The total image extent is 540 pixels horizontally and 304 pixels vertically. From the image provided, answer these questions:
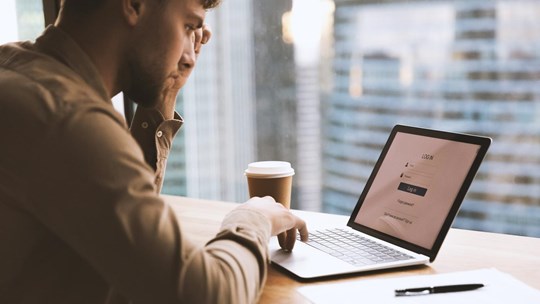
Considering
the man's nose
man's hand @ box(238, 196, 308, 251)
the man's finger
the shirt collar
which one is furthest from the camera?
the man's nose

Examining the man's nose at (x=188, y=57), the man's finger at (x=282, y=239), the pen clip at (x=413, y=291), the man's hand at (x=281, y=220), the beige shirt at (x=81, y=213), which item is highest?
the man's nose at (x=188, y=57)

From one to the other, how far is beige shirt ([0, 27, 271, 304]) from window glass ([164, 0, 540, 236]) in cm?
100

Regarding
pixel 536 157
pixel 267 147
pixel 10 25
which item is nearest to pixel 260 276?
pixel 536 157

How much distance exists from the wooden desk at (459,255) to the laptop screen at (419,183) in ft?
0.24

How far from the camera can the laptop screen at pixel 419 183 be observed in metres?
1.23

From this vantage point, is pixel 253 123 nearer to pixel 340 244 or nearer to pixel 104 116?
pixel 340 244

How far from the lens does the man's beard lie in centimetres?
103

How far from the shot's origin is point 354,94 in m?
2.04

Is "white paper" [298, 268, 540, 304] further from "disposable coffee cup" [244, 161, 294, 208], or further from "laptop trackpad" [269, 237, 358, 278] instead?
"disposable coffee cup" [244, 161, 294, 208]

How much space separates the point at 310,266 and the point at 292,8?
1.18 metres

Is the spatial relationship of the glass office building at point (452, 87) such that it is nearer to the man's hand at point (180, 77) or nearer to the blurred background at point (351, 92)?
the blurred background at point (351, 92)

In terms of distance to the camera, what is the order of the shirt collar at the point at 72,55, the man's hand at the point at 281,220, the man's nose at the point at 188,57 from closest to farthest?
the shirt collar at the point at 72,55
the man's hand at the point at 281,220
the man's nose at the point at 188,57

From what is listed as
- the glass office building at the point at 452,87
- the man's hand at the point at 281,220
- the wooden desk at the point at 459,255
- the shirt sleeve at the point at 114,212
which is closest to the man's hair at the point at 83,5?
the shirt sleeve at the point at 114,212

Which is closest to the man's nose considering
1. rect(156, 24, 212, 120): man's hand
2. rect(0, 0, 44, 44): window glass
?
rect(156, 24, 212, 120): man's hand
